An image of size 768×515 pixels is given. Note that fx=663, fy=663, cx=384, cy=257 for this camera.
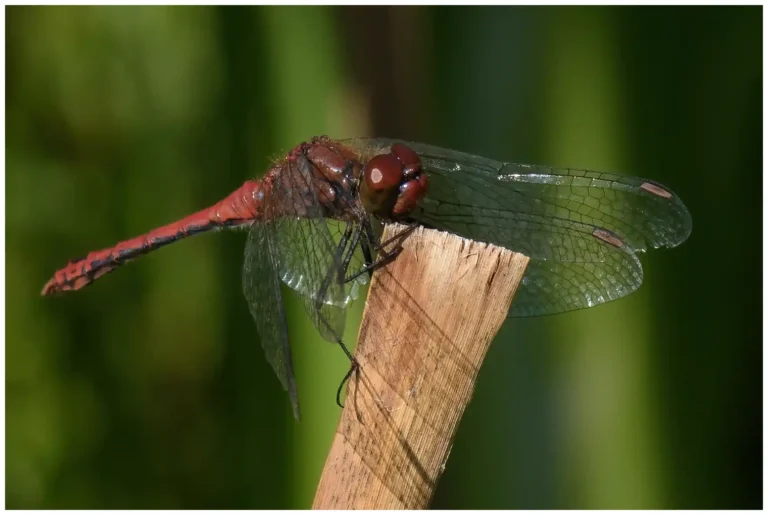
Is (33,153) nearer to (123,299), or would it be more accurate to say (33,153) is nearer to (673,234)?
(123,299)

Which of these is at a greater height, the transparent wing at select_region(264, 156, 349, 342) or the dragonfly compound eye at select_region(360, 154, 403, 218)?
the dragonfly compound eye at select_region(360, 154, 403, 218)

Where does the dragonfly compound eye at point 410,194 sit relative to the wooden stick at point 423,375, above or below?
above

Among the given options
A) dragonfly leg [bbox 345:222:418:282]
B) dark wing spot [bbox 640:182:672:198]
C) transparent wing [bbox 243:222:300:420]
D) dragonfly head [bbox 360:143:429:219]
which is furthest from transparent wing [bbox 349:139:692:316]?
dragonfly leg [bbox 345:222:418:282]

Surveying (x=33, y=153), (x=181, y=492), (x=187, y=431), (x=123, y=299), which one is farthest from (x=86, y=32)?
(x=181, y=492)

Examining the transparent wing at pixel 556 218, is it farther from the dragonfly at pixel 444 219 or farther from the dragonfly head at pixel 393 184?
the dragonfly head at pixel 393 184

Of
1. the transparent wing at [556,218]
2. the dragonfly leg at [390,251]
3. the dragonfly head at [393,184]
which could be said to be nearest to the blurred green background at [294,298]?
the transparent wing at [556,218]

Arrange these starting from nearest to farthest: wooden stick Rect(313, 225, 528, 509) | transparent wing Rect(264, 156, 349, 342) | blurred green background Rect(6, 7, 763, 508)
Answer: wooden stick Rect(313, 225, 528, 509) → transparent wing Rect(264, 156, 349, 342) → blurred green background Rect(6, 7, 763, 508)

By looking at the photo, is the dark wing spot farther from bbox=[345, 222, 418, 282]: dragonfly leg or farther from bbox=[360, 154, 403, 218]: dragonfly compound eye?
bbox=[345, 222, 418, 282]: dragonfly leg
